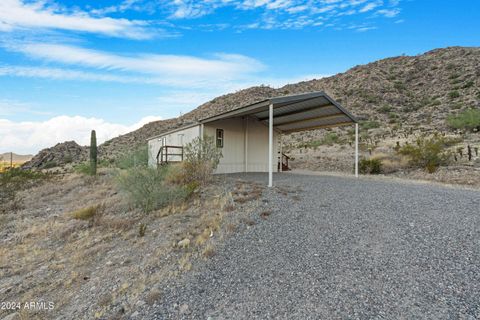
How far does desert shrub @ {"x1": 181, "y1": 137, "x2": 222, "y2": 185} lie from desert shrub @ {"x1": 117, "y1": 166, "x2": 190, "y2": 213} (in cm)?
137

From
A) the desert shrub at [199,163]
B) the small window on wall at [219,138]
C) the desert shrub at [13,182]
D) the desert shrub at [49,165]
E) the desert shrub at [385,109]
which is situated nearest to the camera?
the desert shrub at [199,163]

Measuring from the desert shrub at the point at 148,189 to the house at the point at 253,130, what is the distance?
3.38 meters

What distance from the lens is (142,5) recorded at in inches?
507

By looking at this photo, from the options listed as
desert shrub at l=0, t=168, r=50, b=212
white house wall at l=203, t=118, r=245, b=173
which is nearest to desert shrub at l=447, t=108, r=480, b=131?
white house wall at l=203, t=118, r=245, b=173

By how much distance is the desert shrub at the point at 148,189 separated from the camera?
8.90 m

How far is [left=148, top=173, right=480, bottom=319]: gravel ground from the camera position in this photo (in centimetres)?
326

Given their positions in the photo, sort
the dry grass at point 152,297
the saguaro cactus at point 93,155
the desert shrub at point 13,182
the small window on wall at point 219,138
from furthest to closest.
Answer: the saguaro cactus at point 93,155, the small window on wall at point 219,138, the desert shrub at point 13,182, the dry grass at point 152,297

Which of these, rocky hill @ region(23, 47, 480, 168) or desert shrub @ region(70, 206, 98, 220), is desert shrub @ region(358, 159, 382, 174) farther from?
desert shrub @ region(70, 206, 98, 220)

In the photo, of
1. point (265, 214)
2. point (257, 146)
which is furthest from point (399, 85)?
point (265, 214)

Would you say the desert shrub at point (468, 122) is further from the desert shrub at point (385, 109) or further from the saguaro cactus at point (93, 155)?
the saguaro cactus at point (93, 155)

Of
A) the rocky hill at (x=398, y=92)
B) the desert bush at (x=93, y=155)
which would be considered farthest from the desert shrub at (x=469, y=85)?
the desert bush at (x=93, y=155)

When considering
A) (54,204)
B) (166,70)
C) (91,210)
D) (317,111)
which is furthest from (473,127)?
(54,204)

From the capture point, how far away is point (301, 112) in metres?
13.8

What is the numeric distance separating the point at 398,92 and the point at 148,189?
3826 cm
